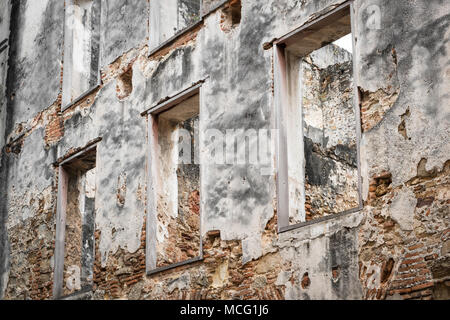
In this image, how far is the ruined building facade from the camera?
7.03m

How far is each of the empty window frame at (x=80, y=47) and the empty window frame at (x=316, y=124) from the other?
3.22 meters

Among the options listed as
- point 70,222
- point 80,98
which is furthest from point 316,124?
point 70,222

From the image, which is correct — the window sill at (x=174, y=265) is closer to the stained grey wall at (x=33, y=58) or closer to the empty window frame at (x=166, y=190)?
the empty window frame at (x=166, y=190)

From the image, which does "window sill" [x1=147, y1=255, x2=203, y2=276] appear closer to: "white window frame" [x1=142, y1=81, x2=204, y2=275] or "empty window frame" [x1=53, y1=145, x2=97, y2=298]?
"white window frame" [x1=142, y1=81, x2=204, y2=275]

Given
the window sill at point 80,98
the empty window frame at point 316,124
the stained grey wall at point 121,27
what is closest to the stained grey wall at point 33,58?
the window sill at point 80,98

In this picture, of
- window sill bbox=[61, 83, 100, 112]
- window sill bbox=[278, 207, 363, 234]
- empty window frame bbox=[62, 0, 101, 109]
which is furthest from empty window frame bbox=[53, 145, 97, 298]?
window sill bbox=[278, 207, 363, 234]

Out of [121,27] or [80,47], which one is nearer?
[121,27]

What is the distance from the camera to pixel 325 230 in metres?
7.52

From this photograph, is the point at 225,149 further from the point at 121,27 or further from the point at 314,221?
the point at 121,27

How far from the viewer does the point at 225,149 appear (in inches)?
350

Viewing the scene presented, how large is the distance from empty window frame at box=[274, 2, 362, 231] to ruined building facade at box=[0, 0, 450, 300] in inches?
0.9

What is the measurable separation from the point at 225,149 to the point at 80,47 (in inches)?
172

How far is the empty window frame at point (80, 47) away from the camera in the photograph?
479 inches
